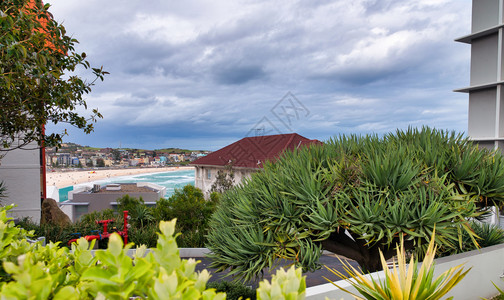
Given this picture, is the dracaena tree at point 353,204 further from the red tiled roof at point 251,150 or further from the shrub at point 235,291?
the red tiled roof at point 251,150

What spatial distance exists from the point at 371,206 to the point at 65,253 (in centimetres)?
329

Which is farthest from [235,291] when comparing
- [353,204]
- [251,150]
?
[251,150]

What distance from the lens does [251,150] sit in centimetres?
2820

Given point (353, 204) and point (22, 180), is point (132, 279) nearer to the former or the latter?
point (353, 204)

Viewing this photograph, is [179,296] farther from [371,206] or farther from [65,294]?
[371,206]

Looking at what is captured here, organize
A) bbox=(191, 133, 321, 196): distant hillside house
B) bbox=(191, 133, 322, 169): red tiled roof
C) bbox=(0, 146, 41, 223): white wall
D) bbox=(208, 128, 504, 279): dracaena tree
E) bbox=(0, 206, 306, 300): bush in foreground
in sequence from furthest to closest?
bbox=(191, 133, 322, 169): red tiled roof < bbox=(191, 133, 321, 196): distant hillside house < bbox=(0, 146, 41, 223): white wall < bbox=(208, 128, 504, 279): dracaena tree < bbox=(0, 206, 306, 300): bush in foreground

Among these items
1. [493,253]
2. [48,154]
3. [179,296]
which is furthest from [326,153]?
[48,154]

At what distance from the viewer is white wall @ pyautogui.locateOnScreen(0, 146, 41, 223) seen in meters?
13.1

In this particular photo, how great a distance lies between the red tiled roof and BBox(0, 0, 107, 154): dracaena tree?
1712 centimetres

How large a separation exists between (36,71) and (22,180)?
10.3 m

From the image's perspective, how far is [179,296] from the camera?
1.05 m

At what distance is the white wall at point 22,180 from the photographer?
13.1 m

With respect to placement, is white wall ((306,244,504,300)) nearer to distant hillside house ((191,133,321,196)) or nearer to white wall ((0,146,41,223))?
white wall ((0,146,41,223))

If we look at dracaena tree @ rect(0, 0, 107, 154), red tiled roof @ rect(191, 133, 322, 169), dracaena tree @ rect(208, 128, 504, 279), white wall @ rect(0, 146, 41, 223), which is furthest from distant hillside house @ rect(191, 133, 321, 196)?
dracaena tree @ rect(208, 128, 504, 279)
